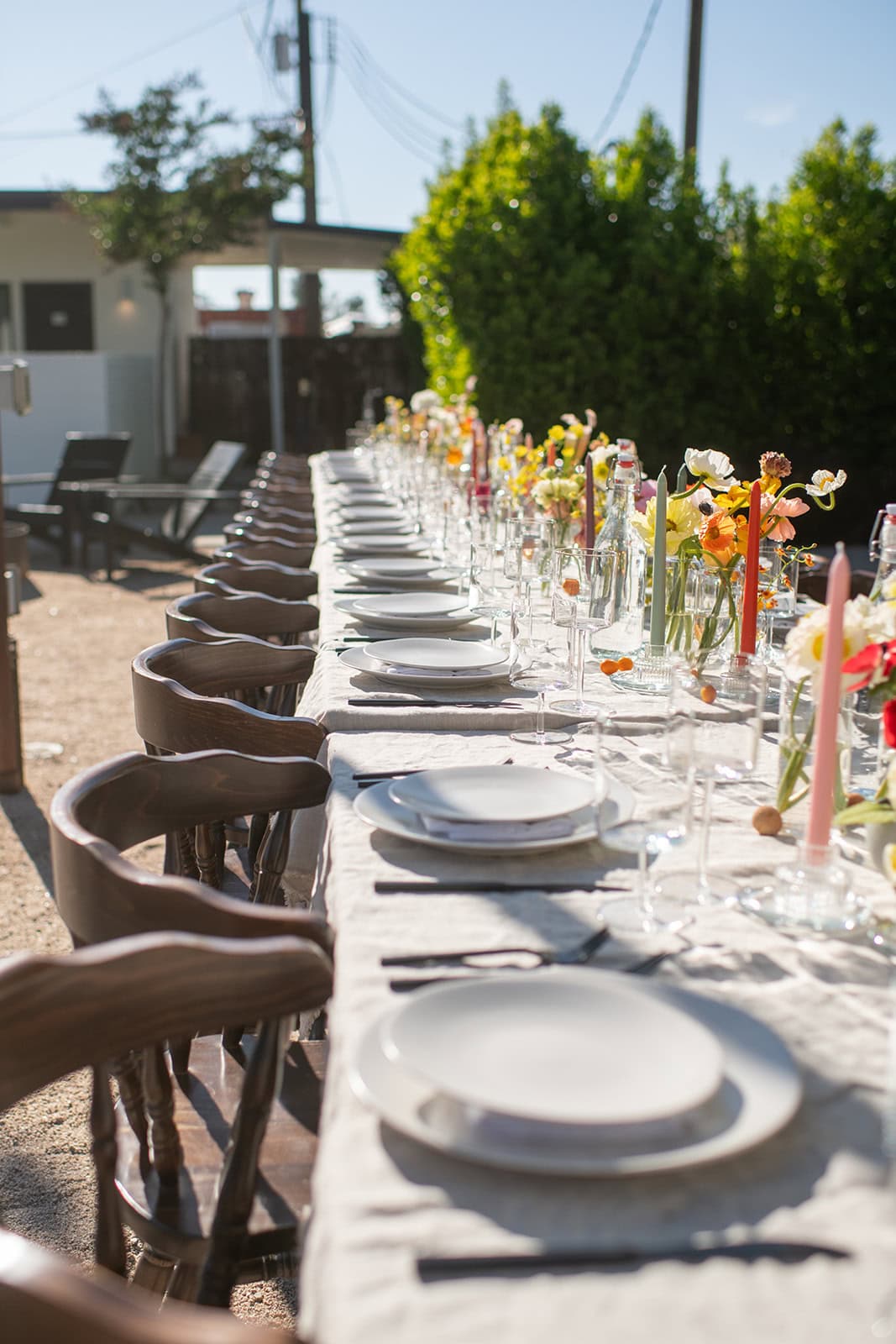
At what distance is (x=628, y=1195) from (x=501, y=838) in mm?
622

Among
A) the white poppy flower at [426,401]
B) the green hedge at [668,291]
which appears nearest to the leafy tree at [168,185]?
the green hedge at [668,291]

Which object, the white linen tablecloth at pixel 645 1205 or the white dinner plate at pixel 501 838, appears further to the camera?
the white dinner plate at pixel 501 838

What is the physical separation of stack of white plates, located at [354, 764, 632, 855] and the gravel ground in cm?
90

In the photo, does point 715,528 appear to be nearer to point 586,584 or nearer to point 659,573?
point 659,573

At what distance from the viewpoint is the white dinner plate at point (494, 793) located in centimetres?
149

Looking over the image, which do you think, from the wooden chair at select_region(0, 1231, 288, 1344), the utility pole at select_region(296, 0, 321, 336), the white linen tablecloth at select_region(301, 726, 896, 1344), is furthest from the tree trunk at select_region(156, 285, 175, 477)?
the wooden chair at select_region(0, 1231, 288, 1344)

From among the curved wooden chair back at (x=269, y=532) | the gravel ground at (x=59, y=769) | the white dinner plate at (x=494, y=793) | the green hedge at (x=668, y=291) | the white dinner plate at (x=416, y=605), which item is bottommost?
the gravel ground at (x=59, y=769)

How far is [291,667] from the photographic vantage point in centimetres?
259

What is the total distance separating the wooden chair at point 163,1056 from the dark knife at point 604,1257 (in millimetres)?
394

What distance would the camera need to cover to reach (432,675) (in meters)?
2.23

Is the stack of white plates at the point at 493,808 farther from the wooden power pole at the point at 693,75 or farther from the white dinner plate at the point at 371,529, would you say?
the wooden power pole at the point at 693,75

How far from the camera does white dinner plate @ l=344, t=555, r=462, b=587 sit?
3336 mm

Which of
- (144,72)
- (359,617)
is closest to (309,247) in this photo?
(144,72)

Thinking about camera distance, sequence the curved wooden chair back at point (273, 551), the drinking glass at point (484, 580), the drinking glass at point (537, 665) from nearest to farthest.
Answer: the drinking glass at point (537, 665), the drinking glass at point (484, 580), the curved wooden chair back at point (273, 551)
